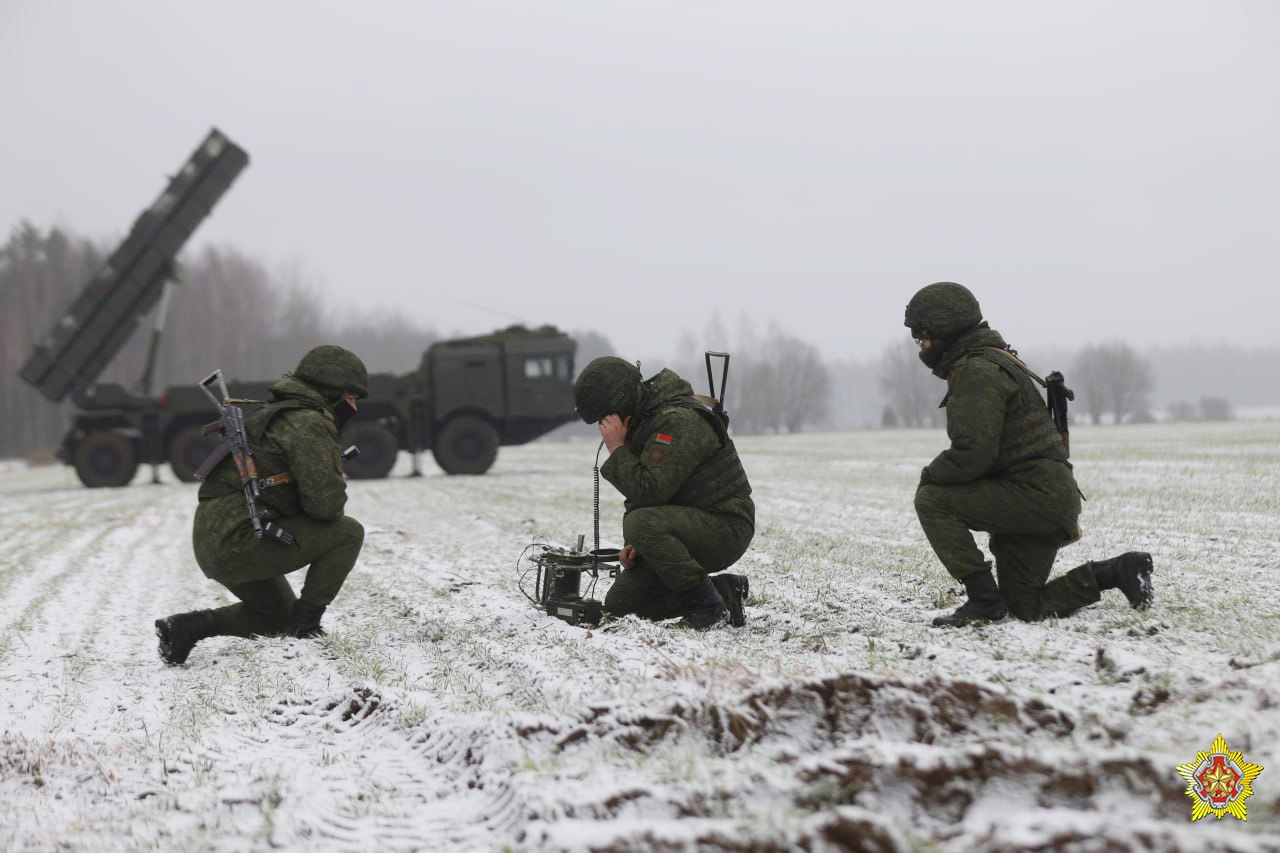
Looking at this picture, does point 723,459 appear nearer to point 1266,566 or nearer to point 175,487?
point 1266,566

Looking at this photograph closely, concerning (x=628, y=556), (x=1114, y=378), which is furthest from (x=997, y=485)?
(x=1114, y=378)

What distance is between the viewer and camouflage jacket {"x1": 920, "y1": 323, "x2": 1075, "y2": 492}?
4.62 m

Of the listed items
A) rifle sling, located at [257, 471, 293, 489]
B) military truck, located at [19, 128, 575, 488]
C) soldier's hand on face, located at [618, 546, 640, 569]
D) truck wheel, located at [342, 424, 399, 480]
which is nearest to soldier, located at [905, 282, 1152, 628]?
soldier's hand on face, located at [618, 546, 640, 569]

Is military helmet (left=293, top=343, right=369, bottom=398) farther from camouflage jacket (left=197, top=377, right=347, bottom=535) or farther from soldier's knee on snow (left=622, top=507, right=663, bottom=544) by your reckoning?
soldier's knee on snow (left=622, top=507, right=663, bottom=544)

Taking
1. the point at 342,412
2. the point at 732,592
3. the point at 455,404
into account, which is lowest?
the point at 732,592

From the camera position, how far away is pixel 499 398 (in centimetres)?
2167

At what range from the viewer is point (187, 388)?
2152 centimetres

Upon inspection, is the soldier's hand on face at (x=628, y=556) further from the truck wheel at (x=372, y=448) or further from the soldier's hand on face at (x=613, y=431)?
the truck wheel at (x=372, y=448)

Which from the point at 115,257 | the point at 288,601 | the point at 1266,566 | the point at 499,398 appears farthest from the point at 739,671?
the point at 115,257

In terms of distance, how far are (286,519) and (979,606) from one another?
3.43 meters

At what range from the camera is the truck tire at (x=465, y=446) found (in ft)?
70.4

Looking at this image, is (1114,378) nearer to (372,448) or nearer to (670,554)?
(372,448)

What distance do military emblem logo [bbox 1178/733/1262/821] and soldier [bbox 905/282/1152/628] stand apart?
6.40 feet

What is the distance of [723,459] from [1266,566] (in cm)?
362
